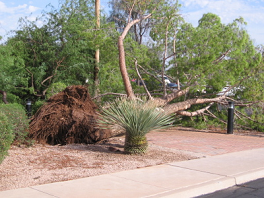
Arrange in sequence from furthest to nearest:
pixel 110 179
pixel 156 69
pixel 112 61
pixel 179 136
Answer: pixel 156 69 → pixel 112 61 → pixel 179 136 → pixel 110 179

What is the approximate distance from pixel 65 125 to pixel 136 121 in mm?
2612

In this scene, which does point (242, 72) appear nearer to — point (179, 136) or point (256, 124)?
point (256, 124)

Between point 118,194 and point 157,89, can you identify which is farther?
point 157,89

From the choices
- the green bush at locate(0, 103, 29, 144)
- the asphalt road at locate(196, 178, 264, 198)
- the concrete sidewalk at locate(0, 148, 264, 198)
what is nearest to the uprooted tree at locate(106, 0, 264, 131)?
the green bush at locate(0, 103, 29, 144)

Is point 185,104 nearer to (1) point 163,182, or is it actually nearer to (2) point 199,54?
(2) point 199,54

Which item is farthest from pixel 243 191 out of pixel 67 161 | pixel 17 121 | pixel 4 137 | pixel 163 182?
pixel 17 121

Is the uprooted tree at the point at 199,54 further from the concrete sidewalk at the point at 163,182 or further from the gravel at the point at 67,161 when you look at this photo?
the concrete sidewalk at the point at 163,182

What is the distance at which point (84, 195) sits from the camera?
18.9 ft

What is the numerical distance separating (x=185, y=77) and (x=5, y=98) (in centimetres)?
785

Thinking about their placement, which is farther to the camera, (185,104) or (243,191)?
(185,104)

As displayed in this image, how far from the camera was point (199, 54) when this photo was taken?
13.7m

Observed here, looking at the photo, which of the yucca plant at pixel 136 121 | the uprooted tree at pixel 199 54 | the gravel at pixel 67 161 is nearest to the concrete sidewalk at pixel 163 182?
the gravel at pixel 67 161

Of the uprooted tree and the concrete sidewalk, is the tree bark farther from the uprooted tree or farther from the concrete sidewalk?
the concrete sidewalk

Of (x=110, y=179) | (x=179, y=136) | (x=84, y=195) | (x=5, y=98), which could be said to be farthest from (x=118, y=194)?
(x=5, y=98)
